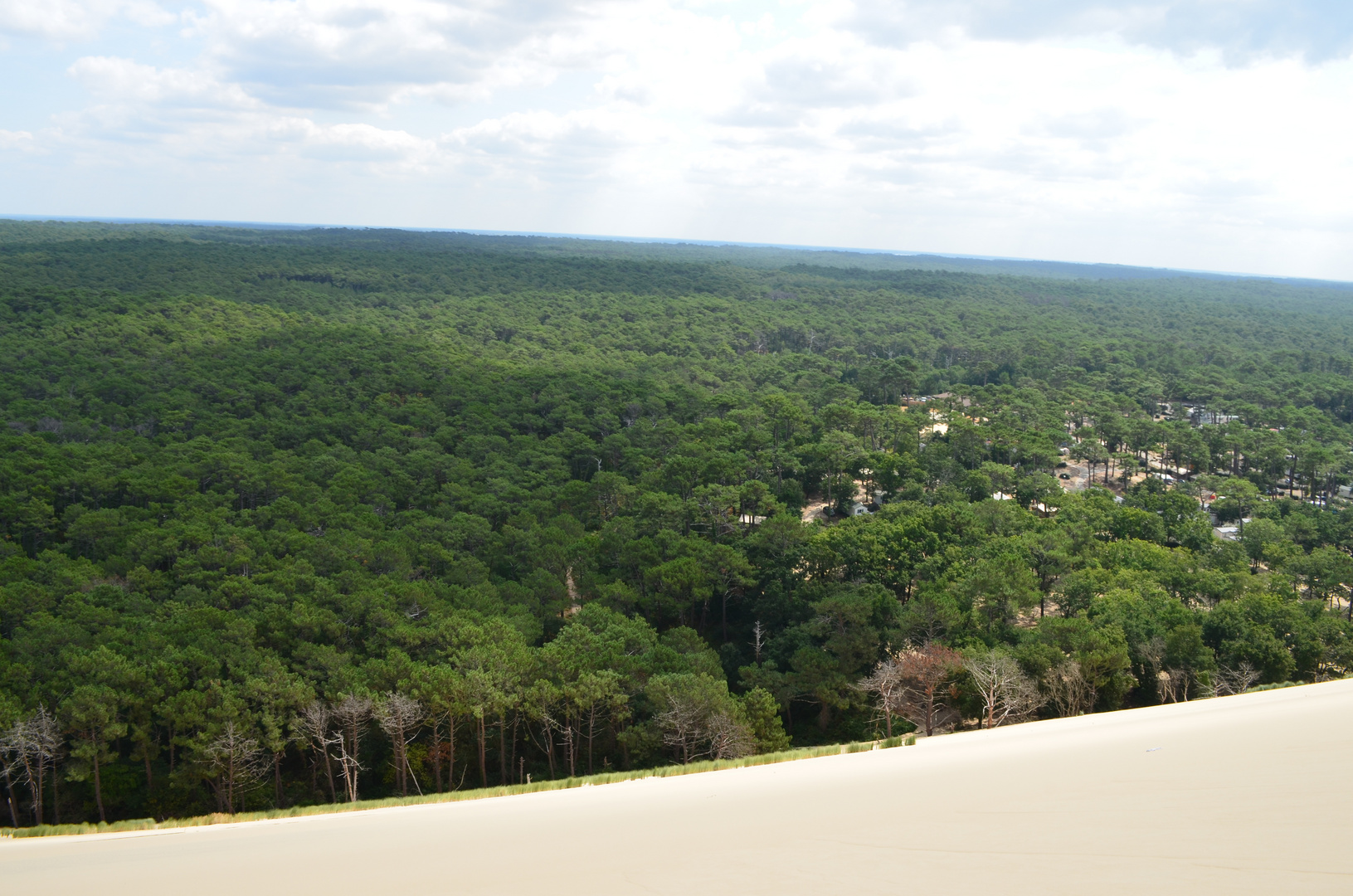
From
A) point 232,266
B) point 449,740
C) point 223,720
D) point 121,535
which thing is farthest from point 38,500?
point 232,266

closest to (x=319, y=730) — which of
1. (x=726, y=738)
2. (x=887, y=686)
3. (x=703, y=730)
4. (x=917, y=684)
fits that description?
(x=703, y=730)

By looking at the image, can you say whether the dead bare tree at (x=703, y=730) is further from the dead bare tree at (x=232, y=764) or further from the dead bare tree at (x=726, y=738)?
the dead bare tree at (x=232, y=764)

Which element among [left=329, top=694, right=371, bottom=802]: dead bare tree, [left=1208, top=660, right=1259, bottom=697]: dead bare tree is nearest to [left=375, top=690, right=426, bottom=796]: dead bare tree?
[left=329, top=694, right=371, bottom=802]: dead bare tree

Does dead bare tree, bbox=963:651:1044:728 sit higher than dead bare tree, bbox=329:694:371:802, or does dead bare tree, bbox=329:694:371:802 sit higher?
dead bare tree, bbox=963:651:1044:728

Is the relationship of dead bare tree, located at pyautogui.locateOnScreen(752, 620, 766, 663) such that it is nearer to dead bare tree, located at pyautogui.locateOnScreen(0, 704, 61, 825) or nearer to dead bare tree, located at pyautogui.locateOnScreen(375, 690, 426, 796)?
dead bare tree, located at pyautogui.locateOnScreen(375, 690, 426, 796)

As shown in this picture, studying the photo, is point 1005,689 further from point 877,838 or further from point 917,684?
point 877,838

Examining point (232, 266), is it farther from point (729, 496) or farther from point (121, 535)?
point (729, 496)
